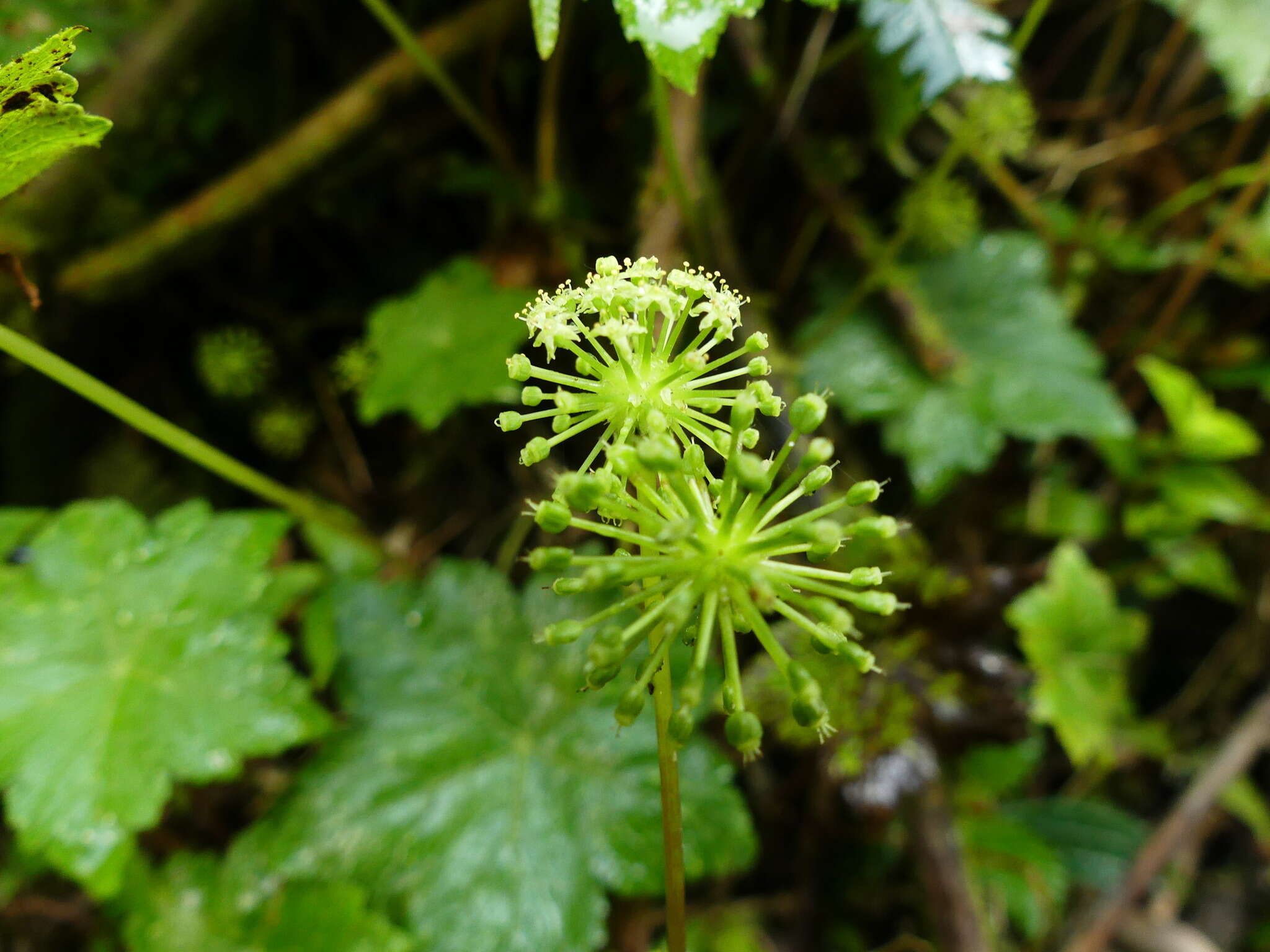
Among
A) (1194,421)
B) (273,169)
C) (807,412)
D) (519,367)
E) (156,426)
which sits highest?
(273,169)

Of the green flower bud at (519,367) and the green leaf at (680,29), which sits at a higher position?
the green leaf at (680,29)

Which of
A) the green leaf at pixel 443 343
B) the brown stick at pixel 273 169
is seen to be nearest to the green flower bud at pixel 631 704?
the green leaf at pixel 443 343

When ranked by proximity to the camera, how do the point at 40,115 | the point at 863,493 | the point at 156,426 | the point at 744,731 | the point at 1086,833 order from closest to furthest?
the point at 744,731 → the point at 863,493 → the point at 40,115 → the point at 156,426 → the point at 1086,833

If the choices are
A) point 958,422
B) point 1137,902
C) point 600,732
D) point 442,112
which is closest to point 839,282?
point 958,422

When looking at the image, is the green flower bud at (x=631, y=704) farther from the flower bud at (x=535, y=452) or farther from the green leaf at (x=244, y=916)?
the green leaf at (x=244, y=916)

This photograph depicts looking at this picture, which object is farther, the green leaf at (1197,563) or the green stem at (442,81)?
the green leaf at (1197,563)

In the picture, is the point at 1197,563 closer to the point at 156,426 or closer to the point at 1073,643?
the point at 1073,643

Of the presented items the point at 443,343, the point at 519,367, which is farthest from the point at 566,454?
the point at 519,367
